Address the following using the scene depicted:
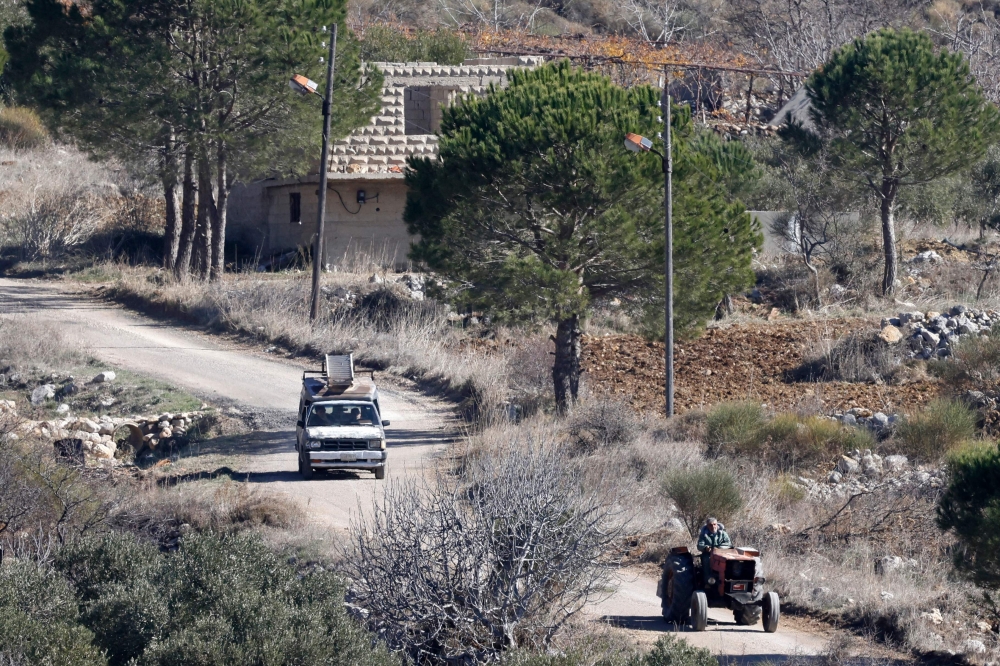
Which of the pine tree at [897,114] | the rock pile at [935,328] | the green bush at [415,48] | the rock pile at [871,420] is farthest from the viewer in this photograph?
the green bush at [415,48]

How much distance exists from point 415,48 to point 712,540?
119ft

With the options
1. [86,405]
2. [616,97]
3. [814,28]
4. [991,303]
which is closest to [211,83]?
[86,405]

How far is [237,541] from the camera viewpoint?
10227 millimetres

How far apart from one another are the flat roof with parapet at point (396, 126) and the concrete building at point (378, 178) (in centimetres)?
3

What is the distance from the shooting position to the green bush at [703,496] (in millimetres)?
14820

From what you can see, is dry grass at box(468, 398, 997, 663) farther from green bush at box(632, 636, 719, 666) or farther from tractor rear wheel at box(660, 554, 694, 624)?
green bush at box(632, 636, 719, 666)

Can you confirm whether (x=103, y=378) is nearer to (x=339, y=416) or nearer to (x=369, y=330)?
(x=369, y=330)

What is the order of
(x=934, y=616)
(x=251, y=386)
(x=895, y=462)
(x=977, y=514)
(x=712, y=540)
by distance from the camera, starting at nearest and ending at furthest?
(x=977, y=514) < (x=712, y=540) < (x=934, y=616) < (x=895, y=462) < (x=251, y=386)

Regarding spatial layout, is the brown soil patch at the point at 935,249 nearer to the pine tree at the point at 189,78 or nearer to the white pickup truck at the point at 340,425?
the pine tree at the point at 189,78

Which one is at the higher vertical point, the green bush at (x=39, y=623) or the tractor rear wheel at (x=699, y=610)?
the green bush at (x=39, y=623)

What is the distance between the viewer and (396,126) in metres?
35.8

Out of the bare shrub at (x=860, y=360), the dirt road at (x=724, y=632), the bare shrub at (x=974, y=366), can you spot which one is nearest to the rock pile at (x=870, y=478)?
the bare shrub at (x=974, y=366)

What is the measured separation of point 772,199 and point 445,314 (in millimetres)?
11993

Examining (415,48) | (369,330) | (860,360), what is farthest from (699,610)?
(415,48)
